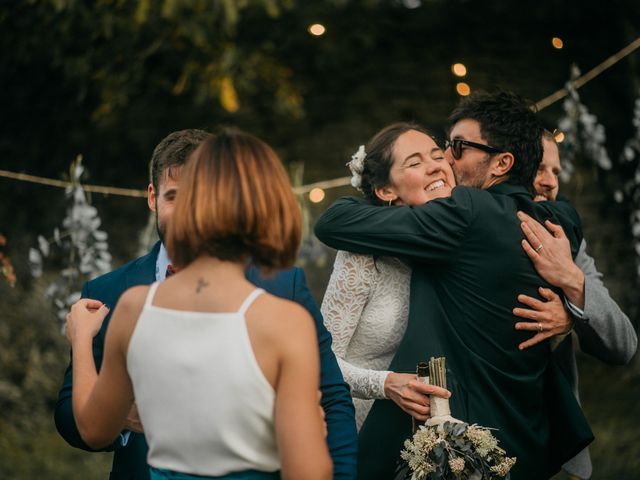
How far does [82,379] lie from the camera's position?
2148 mm

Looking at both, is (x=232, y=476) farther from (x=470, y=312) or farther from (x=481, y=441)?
(x=470, y=312)

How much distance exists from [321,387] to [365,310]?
681 mm

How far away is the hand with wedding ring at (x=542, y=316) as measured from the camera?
9.21ft

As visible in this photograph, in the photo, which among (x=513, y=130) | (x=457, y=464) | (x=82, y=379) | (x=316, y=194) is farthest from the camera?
(x=316, y=194)

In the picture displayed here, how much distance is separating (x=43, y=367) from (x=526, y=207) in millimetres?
4625

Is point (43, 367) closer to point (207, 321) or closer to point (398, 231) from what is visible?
point (398, 231)

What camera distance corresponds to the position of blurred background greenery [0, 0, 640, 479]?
6.32 m

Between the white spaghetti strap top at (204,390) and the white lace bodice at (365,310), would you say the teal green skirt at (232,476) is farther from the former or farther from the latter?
the white lace bodice at (365,310)

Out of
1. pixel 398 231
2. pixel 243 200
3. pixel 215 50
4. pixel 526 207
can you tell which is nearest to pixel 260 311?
pixel 243 200

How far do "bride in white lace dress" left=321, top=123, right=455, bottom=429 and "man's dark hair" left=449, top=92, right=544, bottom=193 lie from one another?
0.18m

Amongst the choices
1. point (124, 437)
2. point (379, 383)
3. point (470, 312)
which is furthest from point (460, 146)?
point (124, 437)

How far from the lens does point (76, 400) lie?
2.11 metres

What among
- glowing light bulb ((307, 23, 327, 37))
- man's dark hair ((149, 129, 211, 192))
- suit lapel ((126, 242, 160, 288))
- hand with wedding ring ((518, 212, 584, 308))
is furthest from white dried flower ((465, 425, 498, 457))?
glowing light bulb ((307, 23, 327, 37))

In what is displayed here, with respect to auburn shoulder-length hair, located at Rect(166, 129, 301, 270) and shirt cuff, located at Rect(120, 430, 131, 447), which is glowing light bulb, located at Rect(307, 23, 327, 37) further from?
auburn shoulder-length hair, located at Rect(166, 129, 301, 270)
